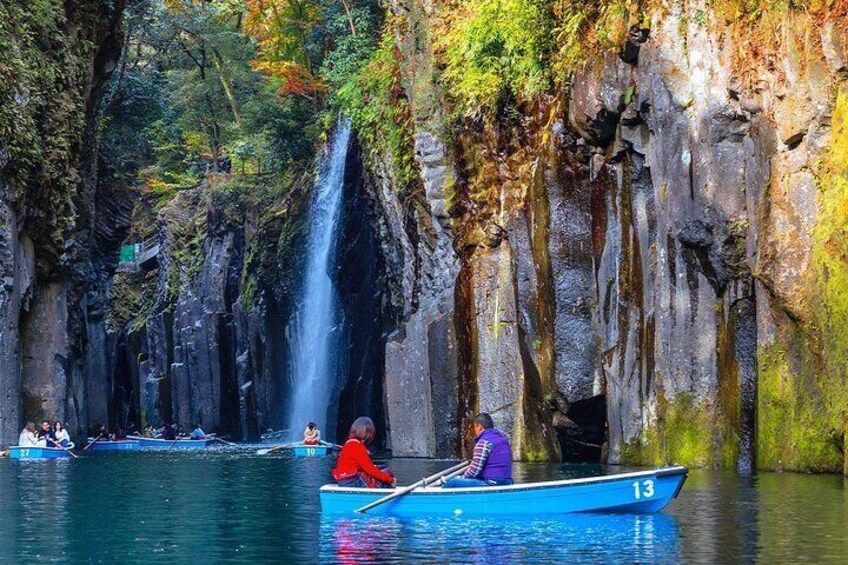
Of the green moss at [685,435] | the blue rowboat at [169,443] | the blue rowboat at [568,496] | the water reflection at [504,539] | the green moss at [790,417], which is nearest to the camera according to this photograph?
the water reflection at [504,539]

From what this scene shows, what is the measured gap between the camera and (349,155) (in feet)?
158

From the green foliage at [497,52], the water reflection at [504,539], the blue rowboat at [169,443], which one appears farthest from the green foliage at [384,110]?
the water reflection at [504,539]

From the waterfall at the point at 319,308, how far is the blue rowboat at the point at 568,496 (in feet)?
99.2

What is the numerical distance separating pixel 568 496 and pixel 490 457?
131 cm

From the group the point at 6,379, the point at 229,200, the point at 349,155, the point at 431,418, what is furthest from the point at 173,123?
the point at 431,418

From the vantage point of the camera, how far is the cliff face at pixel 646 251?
25.7 metres

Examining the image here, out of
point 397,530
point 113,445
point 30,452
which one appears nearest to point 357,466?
point 397,530

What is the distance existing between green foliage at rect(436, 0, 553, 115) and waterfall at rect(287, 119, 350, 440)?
1016 centimetres

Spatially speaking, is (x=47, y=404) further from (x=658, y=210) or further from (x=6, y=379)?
(x=658, y=210)

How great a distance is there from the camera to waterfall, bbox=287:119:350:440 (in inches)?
1940

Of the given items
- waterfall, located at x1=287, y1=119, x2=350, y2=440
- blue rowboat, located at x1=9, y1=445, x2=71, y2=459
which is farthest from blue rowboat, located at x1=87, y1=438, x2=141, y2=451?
blue rowboat, located at x1=9, y1=445, x2=71, y2=459

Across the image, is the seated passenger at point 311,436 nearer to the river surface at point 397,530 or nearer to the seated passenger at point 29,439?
the seated passenger at point 29,439

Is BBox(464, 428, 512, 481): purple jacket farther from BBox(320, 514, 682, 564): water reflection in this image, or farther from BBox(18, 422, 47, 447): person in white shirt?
BBox(18, 422, 47, 447): person in white shirt

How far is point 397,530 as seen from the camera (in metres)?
17.7
